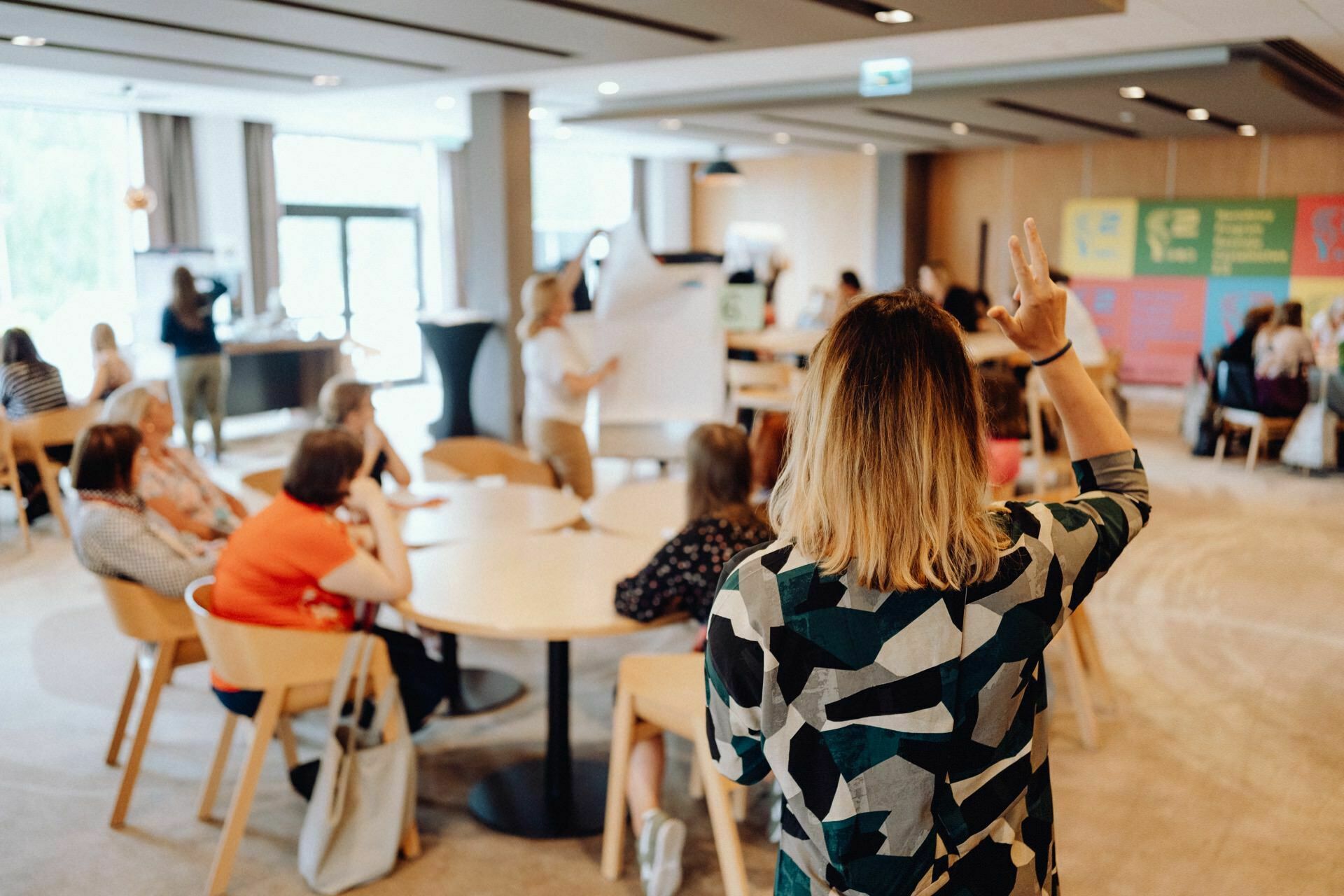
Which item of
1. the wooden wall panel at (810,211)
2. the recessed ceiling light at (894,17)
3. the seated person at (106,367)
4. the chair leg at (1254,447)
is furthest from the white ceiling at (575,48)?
the wooden wall panel at (810,211)

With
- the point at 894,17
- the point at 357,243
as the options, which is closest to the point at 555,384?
the point at 894,17

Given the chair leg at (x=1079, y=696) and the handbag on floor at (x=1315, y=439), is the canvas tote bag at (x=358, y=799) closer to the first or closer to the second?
the chair leg at (x=1079, y=696)

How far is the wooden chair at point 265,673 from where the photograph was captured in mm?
2668

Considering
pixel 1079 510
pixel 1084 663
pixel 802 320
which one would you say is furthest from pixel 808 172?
pixel 1079 510

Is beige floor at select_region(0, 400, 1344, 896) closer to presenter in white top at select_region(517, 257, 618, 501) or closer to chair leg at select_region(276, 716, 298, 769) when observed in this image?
chair leg at select_region(276, 716, 298, 769)

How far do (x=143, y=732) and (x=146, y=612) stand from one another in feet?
1.10

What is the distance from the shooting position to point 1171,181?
37.7 ft

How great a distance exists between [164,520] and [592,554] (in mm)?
1552

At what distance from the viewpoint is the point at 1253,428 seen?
8320 mm

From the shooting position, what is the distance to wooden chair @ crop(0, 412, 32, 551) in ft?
18.9

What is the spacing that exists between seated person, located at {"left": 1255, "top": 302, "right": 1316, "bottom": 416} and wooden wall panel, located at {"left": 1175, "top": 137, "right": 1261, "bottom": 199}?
3.57 m

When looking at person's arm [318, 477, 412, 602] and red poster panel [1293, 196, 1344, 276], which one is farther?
red poster panel [1293, 196, 1344, 276]

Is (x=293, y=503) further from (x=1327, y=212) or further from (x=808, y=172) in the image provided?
(x=808, y=172)

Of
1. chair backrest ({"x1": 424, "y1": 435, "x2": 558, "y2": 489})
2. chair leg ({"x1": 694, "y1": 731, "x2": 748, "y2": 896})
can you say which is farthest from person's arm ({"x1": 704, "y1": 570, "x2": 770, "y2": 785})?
chair backrest ({"x1": 424, "y1": 435, "x2": 558, "y2": 489})
